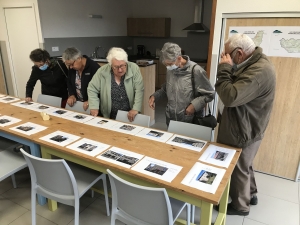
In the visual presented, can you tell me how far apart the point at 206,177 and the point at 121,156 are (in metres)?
0.58

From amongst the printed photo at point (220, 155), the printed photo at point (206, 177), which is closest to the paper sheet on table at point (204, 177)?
the printed photo at point (206, 177)

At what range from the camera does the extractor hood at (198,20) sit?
19.3 feet

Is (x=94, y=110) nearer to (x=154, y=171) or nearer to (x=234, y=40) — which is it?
(x=154, y=171)

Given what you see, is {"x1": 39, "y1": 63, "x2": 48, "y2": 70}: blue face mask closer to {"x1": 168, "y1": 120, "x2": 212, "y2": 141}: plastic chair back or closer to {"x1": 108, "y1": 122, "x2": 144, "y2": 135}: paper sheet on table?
{"x1": 108, "y1": 122, "x2": 144, "y2": 135}: paper sheet on table

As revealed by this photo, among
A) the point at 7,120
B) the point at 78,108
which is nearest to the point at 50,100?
the point at 78,108

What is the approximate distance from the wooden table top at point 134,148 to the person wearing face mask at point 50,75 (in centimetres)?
66

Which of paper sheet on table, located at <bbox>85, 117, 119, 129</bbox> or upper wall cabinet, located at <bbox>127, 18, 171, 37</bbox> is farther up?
upper wall cabinet, located at <bbox>127, 18, 171, 37</bbox>

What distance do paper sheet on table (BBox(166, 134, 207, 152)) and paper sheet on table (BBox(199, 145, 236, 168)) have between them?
0.07m

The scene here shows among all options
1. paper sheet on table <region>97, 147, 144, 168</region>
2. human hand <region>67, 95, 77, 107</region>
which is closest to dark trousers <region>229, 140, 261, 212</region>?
paper sheet on table <region>97, 147, 144, 168</region>

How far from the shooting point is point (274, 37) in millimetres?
2334

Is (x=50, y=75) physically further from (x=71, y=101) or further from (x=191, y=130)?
(x=191, y=130)

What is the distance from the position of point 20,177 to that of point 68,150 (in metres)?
1.36

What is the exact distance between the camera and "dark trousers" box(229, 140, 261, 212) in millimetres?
1873

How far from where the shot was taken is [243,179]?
6.39 feet
